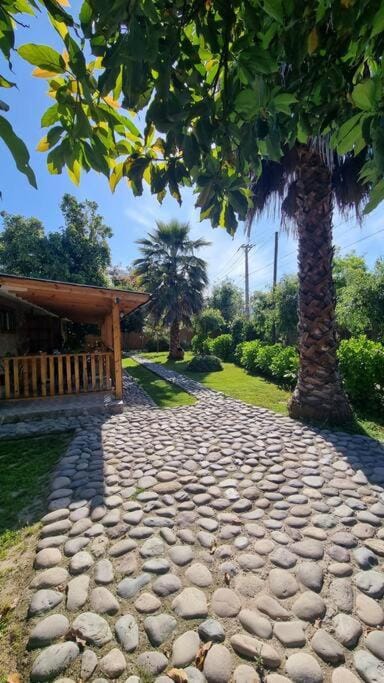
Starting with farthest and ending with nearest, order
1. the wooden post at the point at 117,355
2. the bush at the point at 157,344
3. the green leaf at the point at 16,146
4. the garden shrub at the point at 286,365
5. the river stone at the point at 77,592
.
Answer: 1. the bush at the point at 157,344
2. the garden shrub at the point at 286,365
3. the wooden post at the point at 117,355
4. the river stone at the point at 77,592
5. the green leaf at the point at 16,146

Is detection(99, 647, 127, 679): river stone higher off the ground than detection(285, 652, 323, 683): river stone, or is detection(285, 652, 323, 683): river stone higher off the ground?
detection(99, 647, 127, 679): river stone

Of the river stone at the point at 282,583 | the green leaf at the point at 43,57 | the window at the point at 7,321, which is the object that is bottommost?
the river stone at the point at 282,583

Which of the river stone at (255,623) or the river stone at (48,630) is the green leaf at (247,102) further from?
the river stone at (48,630)

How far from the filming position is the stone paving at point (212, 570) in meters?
1.59

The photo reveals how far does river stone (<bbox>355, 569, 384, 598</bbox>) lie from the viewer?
6.58ft

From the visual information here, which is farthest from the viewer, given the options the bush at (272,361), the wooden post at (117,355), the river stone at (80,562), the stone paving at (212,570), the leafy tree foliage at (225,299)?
the leafy tree foliage at (225,299)

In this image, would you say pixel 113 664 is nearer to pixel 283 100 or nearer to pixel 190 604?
pixel 190 604

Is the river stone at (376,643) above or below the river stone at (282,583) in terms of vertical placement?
below

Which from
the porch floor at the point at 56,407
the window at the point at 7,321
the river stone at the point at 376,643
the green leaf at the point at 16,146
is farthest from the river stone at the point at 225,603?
the window at the point at 7,321

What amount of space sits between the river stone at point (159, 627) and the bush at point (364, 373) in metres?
5.80

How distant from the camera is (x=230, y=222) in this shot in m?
1.52

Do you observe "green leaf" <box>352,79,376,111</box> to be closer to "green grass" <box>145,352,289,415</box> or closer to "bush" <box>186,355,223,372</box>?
"green grass" <box>145,352,289,415</box>

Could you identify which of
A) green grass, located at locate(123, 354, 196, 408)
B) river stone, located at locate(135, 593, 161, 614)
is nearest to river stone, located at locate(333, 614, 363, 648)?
river stone, located at locate(135, 593, 161, 614)

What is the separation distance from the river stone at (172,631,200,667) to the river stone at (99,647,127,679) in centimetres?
26
